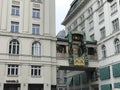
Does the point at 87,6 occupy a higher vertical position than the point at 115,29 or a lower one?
higher

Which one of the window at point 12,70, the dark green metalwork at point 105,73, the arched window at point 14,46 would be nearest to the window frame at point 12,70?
the window at point 12,70

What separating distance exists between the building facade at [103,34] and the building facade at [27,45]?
941 centimetres


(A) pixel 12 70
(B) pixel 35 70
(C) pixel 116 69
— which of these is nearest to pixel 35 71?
(B) pixel 35 70

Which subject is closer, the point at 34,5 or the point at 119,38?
the point at 119,38

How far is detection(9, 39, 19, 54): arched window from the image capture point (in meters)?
44.3

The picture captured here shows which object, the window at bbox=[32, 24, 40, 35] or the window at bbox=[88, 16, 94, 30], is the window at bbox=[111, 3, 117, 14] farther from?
the window at bbox=[32, 24, 40, 35]

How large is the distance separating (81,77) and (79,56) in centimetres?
975

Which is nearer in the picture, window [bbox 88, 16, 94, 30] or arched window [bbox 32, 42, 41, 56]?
arched window [bbox 32, 42, 41, 56]

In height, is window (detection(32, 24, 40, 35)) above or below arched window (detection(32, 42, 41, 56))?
above

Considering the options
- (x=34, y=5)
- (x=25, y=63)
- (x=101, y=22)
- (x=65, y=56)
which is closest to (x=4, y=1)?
(x=34, y=5)

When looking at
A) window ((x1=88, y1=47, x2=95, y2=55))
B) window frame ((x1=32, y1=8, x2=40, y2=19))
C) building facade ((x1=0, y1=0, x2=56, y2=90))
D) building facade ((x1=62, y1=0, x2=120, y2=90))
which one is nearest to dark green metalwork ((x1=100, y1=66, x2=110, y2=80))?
building facade ((x1=62, y1=0, x2=120, y2=90))

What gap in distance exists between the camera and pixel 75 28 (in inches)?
2469

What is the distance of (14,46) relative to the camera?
44.6 metres

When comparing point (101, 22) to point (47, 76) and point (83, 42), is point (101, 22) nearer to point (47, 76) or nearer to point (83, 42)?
point (83, 42)
